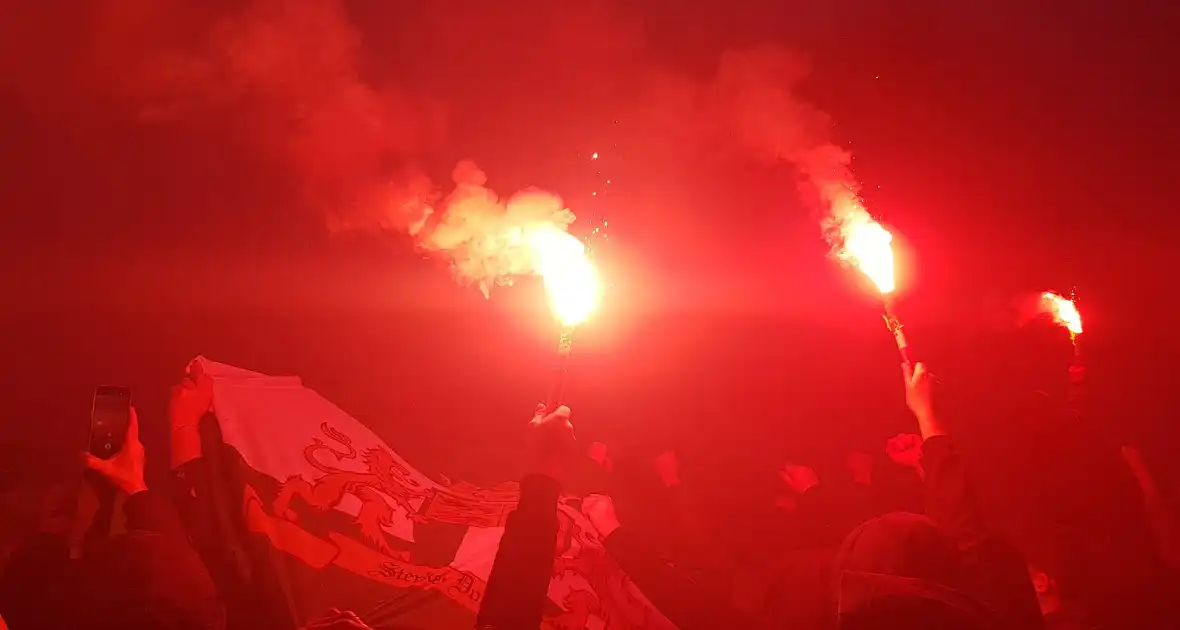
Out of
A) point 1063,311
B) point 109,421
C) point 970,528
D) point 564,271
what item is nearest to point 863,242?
point 1063,311

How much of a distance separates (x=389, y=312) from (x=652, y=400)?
1.77m

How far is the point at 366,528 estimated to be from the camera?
2.73 meters

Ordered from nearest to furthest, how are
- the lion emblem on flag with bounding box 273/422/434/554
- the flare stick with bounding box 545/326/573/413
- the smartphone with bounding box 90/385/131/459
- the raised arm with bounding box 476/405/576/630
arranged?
the raised arm with bounding box 476/405/576/630, the lion emblem on flag with bounding box 273/422/434/554, the smartphone with bounding box 90/385/131/459, the flare stick with bounding box 545/326/573/413

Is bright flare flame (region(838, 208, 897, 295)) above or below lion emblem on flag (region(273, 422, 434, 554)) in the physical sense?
above

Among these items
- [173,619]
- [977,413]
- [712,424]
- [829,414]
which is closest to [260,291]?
[173,619]

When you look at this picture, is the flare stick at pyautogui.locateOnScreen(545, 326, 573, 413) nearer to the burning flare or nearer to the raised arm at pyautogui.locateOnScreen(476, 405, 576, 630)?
the raised arm at pyautogui.locateOnScreen(476, 405, 576, 630)

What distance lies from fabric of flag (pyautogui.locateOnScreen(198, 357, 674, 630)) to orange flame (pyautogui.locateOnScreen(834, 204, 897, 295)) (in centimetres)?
212

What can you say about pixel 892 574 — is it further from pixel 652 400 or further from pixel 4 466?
pixel 4 466

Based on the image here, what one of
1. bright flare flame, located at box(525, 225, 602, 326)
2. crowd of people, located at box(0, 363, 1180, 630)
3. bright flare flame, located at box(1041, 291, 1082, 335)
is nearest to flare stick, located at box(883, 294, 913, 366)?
crowd of people, located at box(0, 363, 1180, 630)

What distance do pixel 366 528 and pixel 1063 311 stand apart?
4.67m

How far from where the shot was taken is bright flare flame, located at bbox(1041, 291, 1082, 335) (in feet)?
16.4

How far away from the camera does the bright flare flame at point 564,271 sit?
134 inches

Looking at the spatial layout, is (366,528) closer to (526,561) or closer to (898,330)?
(526,561)

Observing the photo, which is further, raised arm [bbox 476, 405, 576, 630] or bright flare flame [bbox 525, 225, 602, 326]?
bright flare flame [bbox 525, 225, 602, 326]
